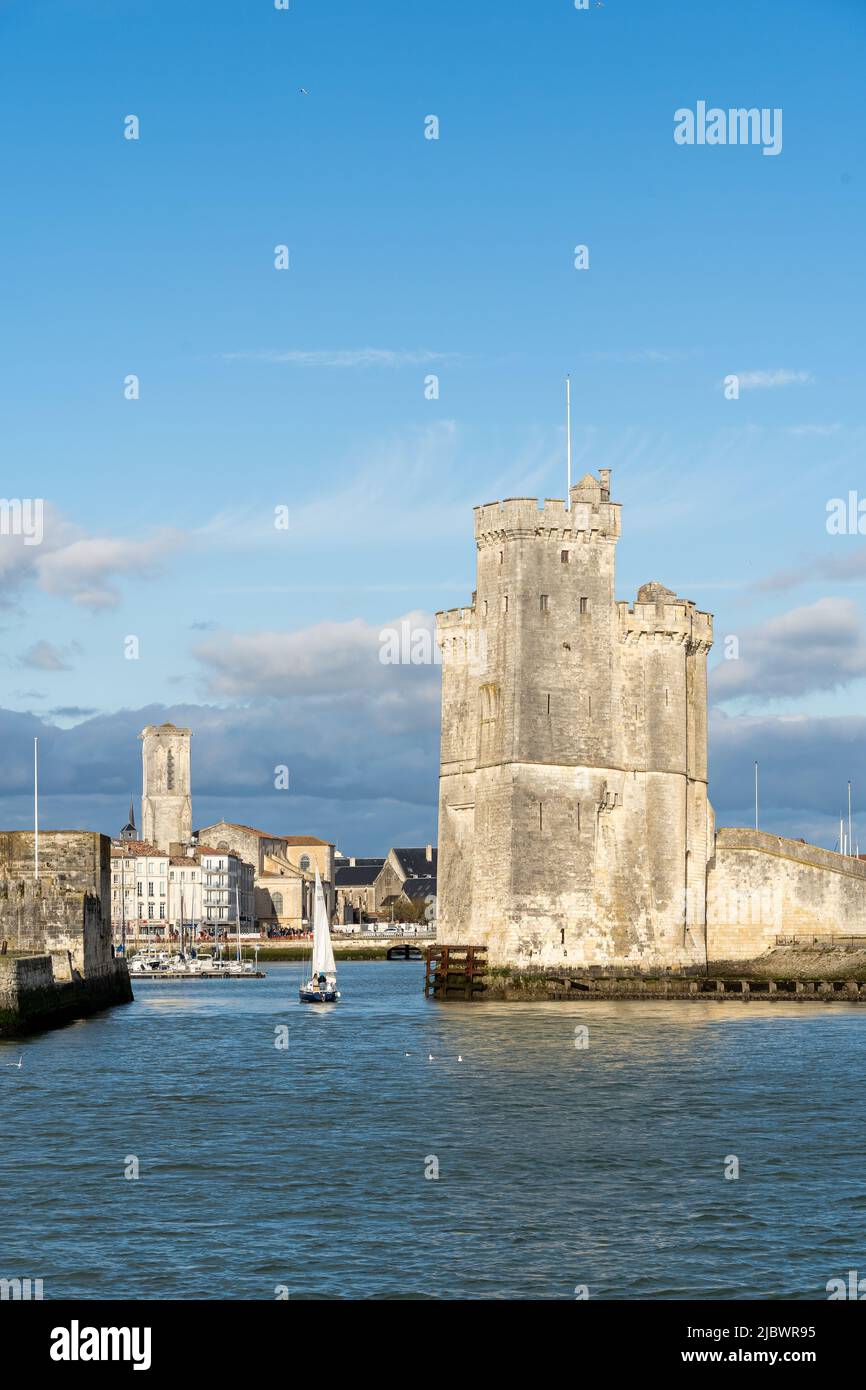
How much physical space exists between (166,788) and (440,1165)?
14360 centimetres

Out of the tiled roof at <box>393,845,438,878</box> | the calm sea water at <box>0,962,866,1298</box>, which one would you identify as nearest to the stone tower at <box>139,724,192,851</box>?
the tiled roof at <box>393,845,438,878</box>

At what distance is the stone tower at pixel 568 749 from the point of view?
61.8 metres

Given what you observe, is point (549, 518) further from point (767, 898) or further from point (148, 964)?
point (148, 964)

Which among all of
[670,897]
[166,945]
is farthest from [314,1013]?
[166,945]

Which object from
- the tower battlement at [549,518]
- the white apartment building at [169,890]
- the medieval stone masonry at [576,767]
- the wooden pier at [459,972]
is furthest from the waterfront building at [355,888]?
the tower battlement at [549,518]

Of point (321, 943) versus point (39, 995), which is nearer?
point (39, 995)

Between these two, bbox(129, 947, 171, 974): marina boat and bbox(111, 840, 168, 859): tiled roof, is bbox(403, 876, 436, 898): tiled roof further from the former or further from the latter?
bbox(129, 947, 171, 974): marina boat

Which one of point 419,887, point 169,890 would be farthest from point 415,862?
point 169,890

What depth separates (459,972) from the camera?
63.0 m

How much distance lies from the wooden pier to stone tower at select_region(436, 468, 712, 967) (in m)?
0.65

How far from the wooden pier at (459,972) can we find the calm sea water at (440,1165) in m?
12.4

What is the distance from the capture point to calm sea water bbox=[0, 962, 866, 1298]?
18891 mm

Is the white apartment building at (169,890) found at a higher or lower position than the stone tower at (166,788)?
lower

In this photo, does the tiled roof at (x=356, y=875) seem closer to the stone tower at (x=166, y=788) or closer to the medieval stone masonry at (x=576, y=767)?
the stone tower at (x=166, y=788)
